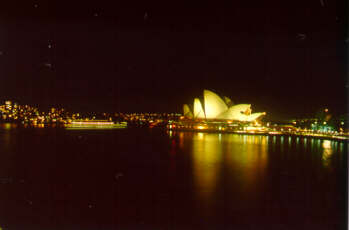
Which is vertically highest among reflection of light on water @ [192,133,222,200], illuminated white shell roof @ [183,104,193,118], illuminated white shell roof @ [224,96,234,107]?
illuminated white shell roof @ [224,96,234,107]

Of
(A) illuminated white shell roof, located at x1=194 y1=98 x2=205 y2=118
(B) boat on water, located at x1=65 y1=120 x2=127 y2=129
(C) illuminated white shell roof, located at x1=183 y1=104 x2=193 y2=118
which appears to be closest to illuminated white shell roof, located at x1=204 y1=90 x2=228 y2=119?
(A) illuminated white shell roof, located at x1=194 y1=98 x2=205 y2=118

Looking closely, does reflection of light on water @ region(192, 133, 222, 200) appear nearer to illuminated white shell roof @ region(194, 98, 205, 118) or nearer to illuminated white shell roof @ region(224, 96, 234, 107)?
illuminated white shell roof @ region(194, 98, 205, 118)

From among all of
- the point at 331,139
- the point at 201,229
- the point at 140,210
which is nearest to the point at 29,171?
the point at 140,210

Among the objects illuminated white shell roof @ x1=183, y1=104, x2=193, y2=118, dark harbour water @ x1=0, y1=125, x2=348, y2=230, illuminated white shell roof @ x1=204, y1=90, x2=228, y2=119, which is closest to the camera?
dark harbour water @ x1=0, y1=125, x2=348, y2=230

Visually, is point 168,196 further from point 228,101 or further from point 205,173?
point 228,101

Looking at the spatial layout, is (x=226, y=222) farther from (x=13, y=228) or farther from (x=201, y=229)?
(x=13, y=228)

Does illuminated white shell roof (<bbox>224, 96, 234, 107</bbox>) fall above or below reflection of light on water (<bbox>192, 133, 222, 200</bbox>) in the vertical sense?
above

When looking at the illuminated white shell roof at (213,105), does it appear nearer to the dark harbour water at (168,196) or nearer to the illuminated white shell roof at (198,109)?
the illuminated white shell roof at (198,109)
